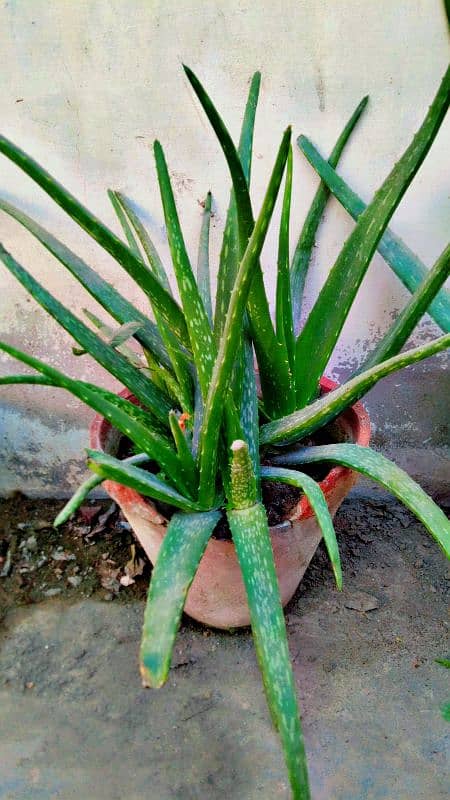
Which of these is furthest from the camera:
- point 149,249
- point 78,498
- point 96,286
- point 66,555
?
point 66,555

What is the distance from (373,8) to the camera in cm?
90

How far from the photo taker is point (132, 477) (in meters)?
0.64

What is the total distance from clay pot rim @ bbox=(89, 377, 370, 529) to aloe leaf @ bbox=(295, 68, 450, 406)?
9 centimetres

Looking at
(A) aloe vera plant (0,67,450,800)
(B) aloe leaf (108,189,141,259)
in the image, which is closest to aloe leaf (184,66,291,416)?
(A) aloe vera plant (0,67,450,800)

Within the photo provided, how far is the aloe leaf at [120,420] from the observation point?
616 mm

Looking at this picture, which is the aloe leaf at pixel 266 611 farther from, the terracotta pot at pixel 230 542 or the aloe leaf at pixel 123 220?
the aloe leaf at pixel 123 220

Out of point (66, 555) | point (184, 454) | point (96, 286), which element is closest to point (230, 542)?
point (184, 454)

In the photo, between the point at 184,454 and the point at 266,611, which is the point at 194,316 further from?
the point at 266,611

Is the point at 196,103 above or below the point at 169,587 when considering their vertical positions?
above

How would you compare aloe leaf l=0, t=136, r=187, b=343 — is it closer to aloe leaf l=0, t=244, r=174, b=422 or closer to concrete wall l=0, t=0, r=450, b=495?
aloe leaf l=0, t=244, r=174, b=422

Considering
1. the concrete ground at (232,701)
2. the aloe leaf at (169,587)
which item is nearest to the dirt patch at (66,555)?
the concrete ground at (232,701)

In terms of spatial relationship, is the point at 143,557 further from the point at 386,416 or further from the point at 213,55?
the point at 213,55

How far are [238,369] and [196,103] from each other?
461 millimetres

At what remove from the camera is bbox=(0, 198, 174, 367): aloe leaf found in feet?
2.55
